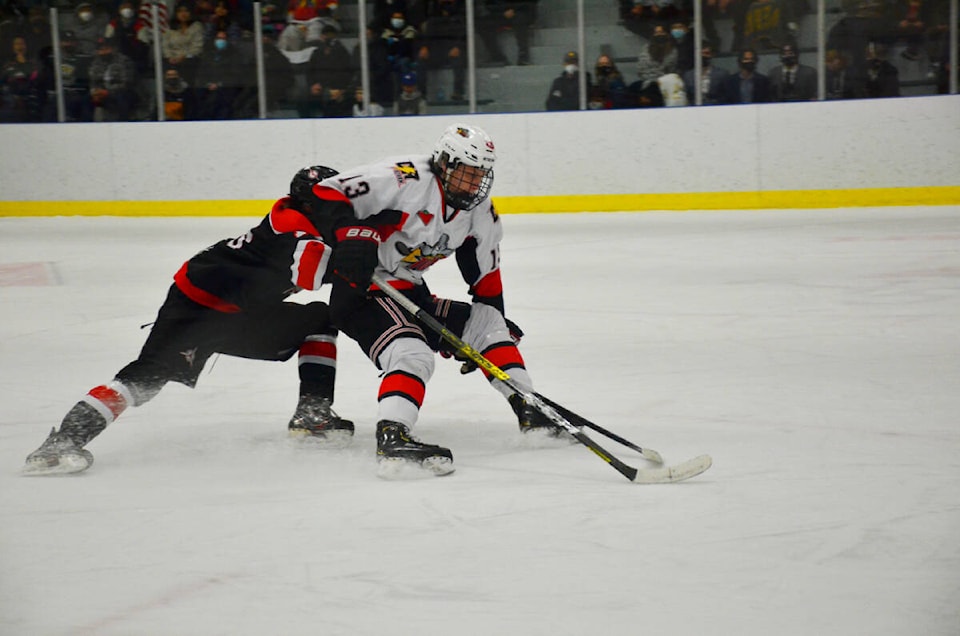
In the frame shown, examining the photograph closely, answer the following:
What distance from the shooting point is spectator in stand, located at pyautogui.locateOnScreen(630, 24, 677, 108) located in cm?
1059

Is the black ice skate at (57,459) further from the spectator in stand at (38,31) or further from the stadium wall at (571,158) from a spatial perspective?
the spectator in stand at (38,31)

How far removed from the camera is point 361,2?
441 inches

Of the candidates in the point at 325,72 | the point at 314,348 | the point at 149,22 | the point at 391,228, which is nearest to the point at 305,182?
the point at 391,228

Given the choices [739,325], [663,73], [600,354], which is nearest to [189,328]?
[600,354]

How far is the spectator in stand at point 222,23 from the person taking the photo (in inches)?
452

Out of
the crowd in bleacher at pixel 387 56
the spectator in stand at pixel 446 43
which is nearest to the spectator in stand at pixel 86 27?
the crowd in bleacher at pixel 387 56

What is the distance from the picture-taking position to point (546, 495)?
9.52 ft

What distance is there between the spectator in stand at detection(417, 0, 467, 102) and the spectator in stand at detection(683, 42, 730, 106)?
6.86 feet

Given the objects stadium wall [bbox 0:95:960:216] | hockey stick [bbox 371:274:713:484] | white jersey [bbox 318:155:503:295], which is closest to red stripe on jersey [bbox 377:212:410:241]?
white jersey [bbox 318:155:503:295]

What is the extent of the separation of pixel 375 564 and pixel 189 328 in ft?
4.02

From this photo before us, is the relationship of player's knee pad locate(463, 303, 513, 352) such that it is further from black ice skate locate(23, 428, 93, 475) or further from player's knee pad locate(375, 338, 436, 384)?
black ice skate locate(23, 428, 93, 475)

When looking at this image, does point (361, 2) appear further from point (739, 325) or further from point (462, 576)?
point (462, 576)

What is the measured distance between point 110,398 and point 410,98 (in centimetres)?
Answer: 820

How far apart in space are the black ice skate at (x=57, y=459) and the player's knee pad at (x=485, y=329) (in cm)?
113
